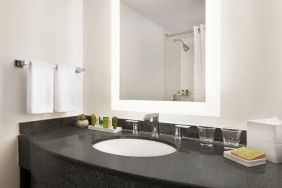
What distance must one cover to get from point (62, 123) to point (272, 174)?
4.23 feet

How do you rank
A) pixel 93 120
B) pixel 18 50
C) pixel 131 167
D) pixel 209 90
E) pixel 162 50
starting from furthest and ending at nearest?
pixel 93 120
pixel 162 50
pixel 18 50
pixel 209 90
pixel 131 167

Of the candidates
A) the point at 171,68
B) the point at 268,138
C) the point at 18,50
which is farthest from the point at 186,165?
the point at 18,50

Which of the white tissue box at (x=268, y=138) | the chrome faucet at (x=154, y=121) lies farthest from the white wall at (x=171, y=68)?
the white tissue box at (x=268, y=138)

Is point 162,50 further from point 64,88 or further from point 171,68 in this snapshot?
point 64,88

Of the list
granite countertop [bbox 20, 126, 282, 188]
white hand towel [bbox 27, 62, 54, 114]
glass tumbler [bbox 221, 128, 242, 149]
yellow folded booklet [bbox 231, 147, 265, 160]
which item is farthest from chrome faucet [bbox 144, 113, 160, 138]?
white hand towel [bbox 27, 62, 54, 114]

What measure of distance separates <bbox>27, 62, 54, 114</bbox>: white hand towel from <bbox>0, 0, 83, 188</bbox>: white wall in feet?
0.28

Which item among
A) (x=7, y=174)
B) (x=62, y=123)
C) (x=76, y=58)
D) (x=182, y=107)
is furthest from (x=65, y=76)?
(x=182, y=107)

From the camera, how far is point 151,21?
4.60ft

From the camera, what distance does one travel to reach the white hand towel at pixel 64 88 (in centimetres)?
135

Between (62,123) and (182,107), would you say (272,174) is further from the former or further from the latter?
(62,123)

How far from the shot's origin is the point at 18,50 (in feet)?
4.00

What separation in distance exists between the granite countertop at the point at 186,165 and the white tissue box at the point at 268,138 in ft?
0.14

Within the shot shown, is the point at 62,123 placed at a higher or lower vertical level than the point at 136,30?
lower

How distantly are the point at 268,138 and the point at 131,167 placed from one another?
524 mm
